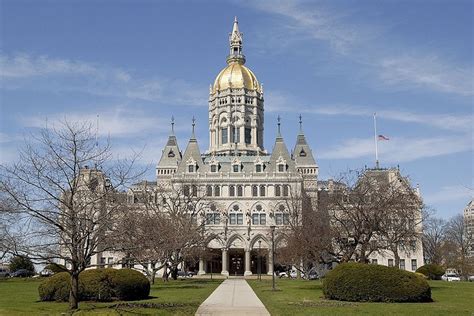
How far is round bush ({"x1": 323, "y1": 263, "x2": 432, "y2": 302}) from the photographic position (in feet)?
92.2

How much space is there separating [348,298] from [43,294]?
15.9m

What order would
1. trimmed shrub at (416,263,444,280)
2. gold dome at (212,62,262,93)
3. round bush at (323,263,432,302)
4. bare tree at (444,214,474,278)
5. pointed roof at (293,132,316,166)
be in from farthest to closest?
1. gold dome at (212,62,262,93)
2. pointed roof at (293,132,316,166)
3. bare tree at (444,214,474,278)
4. trimmed shrub at (416,263,444,280)
5. round bush at (323,263,432,302)

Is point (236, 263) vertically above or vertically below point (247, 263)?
below

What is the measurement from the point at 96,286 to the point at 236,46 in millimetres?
99280

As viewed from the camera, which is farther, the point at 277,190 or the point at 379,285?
the point at 277,190

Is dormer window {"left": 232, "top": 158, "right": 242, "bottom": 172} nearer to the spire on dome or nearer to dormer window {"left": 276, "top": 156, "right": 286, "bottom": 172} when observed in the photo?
dormer window {"left": 276, "top": 156, "right": 286, "bottom": 172}

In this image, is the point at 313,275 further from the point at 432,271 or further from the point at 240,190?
the point at 240,190

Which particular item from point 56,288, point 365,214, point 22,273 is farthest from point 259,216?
point 56,288

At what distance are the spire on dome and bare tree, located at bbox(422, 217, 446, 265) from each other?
51.7 metres

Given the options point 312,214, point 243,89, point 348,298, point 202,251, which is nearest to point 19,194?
point 348,298

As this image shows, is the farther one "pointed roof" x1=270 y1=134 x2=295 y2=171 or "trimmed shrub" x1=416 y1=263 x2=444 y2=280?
"pointed roof" x1=270 y1=134 x2=295 y2=171

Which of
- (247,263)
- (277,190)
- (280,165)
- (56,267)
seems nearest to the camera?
(56,267)

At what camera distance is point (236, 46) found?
399 feet

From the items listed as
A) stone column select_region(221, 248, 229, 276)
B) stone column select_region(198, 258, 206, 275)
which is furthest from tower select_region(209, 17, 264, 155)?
stone column select_region(198, 258, 206, 275)
